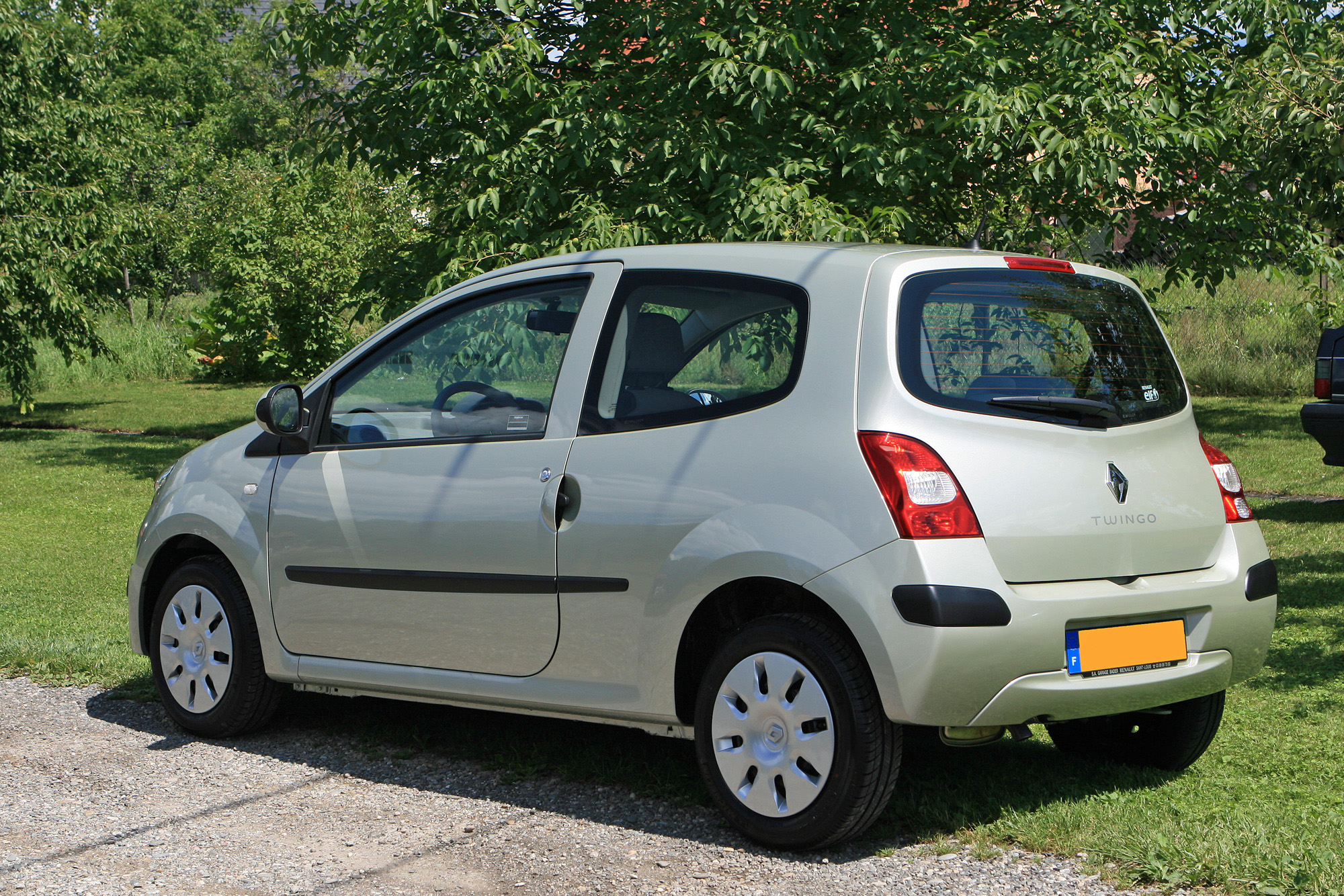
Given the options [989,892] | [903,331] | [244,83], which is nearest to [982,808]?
[989,892]

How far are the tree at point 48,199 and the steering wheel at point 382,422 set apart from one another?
1545cm

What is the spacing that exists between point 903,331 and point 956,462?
1.41 feet

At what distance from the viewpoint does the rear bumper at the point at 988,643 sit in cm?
367

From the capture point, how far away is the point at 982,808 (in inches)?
169

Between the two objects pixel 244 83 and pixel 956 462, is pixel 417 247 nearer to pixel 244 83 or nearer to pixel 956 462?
pixel 956 462

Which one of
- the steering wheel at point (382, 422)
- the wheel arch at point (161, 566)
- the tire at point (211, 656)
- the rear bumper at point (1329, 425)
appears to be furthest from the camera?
the rear bumper at point (1329, 425)

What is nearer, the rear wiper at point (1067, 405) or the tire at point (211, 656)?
the rear wiper at point (1067, 405)

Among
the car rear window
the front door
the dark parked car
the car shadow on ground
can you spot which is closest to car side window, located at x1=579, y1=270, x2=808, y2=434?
the front door

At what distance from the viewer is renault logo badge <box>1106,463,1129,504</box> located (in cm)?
396

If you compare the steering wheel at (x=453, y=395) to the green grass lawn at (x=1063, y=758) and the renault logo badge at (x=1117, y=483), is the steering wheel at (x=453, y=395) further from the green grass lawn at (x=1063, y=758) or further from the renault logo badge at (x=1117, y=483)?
the renault logo badge at (x=1117, y=483)

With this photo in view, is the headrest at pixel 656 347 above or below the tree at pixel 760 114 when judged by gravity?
below

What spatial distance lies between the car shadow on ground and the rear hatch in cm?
85

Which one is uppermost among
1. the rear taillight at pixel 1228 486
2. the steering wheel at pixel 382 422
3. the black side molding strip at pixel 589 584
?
the steering wheel at pixel 382 422

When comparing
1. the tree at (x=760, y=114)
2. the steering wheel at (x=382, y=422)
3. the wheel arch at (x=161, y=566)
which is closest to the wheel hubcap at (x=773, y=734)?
the steering wheel at (x=382, y=422)
